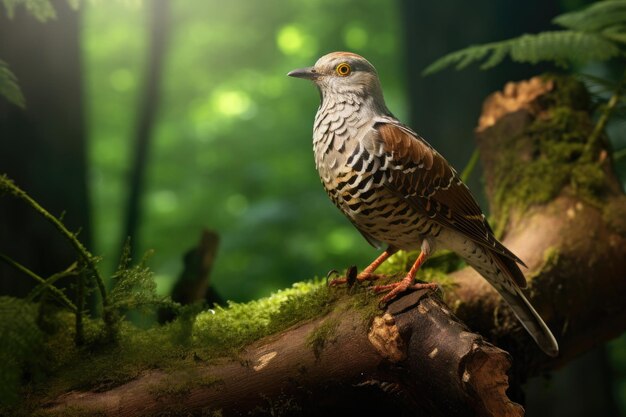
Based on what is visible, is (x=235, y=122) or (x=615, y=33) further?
(x=235, y=122)

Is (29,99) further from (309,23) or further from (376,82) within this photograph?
(309,23)

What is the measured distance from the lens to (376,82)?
316cm

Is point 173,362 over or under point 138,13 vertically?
under

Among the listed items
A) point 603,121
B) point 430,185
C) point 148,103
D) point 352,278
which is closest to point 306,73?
point 430,185

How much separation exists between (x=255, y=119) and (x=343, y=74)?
5.44 metres

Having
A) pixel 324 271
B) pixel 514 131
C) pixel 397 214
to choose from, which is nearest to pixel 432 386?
pixel 397 214

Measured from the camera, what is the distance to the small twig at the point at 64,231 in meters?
2.54

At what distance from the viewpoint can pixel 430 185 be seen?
3.07 m

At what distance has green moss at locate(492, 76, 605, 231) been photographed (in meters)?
4.04

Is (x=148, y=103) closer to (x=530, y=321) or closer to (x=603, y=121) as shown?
(x=603, y=121)

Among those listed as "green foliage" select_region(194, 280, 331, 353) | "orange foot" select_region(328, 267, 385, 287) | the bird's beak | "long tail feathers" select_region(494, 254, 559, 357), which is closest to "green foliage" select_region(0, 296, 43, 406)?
"green foliage" select_region(194, 280, 331, 353)

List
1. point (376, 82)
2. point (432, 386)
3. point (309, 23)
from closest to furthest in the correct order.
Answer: point (432, 386), point (376, 82), point (309, 23)

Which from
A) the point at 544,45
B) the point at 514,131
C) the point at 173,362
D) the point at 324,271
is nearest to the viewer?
the point at 173,362

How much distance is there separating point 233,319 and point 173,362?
0.52 meters
